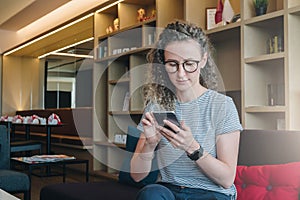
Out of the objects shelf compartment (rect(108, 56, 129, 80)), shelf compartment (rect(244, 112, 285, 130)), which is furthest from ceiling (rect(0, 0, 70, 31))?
shelf compartment (rect(244, 112, 285, 130))

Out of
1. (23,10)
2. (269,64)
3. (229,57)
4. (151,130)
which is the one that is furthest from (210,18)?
(23,10)

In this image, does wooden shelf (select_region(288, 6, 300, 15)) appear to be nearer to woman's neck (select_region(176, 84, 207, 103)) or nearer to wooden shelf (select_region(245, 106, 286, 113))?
wooden shelf (select_region(245, 106, 286, 113))

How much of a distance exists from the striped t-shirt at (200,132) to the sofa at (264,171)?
0.46 metres

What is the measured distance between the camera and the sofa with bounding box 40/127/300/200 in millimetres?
1854

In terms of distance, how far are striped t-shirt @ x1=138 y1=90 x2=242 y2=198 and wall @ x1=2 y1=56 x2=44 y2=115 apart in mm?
7253

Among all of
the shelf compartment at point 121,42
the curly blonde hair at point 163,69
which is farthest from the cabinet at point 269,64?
the shelf compartment at point 121,42

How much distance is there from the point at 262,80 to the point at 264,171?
3.73 feet

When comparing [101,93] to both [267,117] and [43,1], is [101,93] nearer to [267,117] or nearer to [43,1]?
[43,1]

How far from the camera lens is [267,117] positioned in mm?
2943

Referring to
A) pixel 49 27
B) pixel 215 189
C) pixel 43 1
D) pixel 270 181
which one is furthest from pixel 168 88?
pixel 49 27

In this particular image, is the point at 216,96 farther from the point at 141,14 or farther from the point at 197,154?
the point at 141,14

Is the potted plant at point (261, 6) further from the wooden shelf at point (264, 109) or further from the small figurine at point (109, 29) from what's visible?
the small figurine at point (109, 29)

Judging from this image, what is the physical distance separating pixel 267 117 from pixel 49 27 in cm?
528

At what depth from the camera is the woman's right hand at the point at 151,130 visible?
1430 mm
